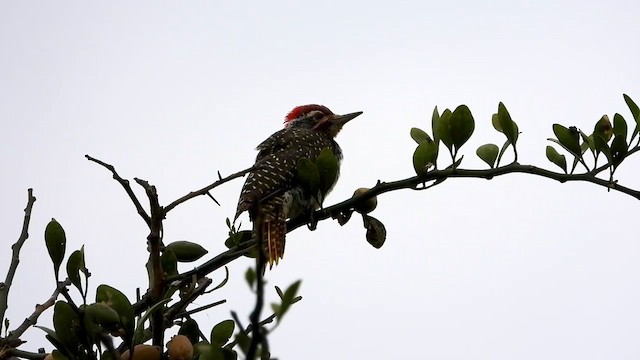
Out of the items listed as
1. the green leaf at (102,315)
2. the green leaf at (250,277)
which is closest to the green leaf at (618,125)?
the green leaf at (102,315)

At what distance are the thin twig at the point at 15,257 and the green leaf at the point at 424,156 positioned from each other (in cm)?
103

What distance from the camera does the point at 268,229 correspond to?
3.65 meters

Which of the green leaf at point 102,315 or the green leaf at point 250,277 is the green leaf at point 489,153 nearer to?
the green leaf at point 102,315

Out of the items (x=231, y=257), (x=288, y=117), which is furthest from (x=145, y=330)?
(x=288, y=117)

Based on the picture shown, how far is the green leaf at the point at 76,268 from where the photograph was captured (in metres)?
2.03

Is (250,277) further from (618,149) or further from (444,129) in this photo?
(618,149)

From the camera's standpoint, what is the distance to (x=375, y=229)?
2762 mm

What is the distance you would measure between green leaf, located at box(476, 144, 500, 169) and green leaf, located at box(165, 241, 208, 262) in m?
0.84

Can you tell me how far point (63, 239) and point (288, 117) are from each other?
4.41 meters

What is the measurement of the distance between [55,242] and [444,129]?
1.13 m

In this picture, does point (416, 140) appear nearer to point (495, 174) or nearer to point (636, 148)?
point (495, 174)

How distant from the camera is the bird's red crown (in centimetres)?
608

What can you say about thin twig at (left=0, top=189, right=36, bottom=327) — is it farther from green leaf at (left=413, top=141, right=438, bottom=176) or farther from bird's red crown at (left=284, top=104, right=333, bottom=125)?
bird's red crown at (left=284, top=104, right=333, bottom=125)

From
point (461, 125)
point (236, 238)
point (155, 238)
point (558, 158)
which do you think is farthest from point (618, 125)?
point (155, 238)
